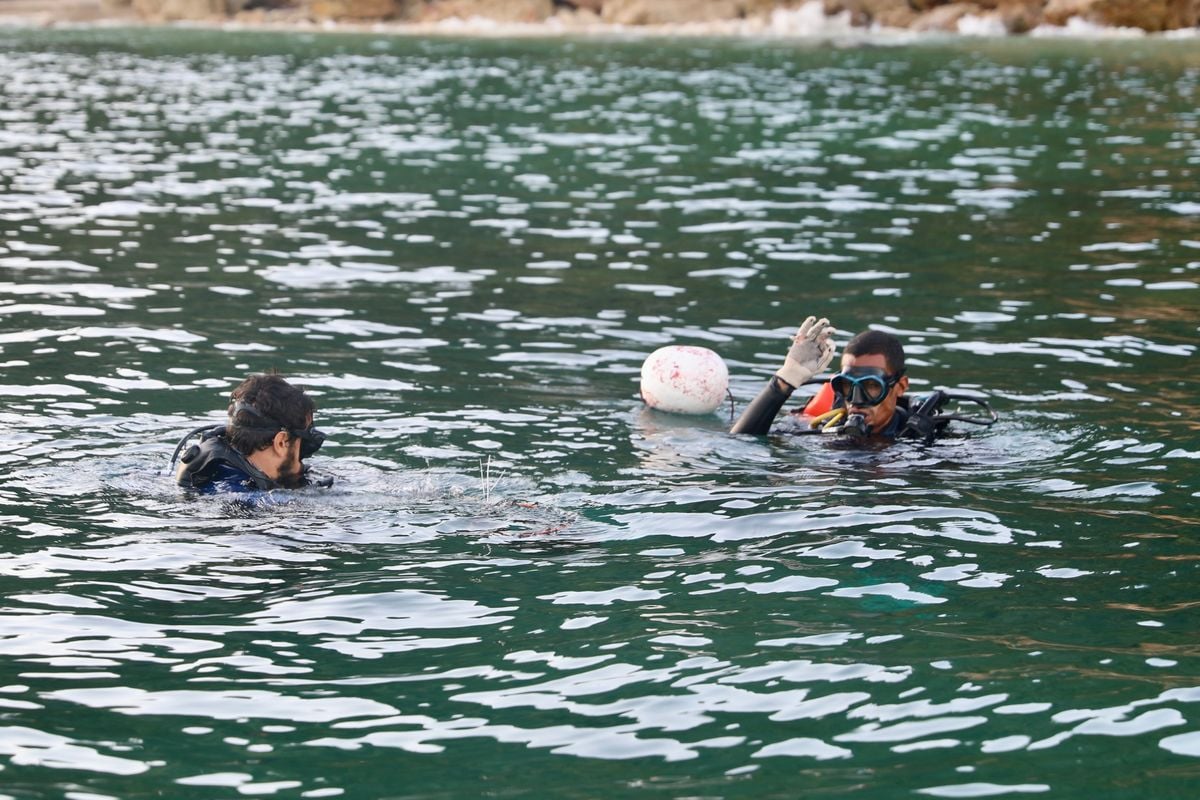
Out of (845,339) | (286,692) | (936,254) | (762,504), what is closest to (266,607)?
(286,692)

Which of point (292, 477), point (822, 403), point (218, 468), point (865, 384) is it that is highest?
point (865, 384)

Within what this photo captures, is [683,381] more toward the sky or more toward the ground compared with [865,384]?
more toward the ground

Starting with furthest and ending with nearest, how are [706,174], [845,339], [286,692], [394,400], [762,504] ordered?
1. [706,174]
2. [845,339]
3. [394,400]
4. [762,504]
5. [286,692]

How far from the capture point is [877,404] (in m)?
9.91

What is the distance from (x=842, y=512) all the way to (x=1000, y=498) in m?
1.00

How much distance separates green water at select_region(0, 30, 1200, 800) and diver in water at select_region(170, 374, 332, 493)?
21cm

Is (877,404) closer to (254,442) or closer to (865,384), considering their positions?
(865,384)

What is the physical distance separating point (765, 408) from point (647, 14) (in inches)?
2327

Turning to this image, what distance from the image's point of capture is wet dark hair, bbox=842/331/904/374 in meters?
9.78

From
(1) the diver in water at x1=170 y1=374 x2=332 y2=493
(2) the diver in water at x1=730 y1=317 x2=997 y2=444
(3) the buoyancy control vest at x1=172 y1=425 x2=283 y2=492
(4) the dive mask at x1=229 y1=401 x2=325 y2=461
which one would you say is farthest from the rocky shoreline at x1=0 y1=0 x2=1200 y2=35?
(3) the buoyancy control vest at x1=172 y1=425 x2=283 y2=492

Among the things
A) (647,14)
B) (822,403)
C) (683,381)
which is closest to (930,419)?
(822,403)

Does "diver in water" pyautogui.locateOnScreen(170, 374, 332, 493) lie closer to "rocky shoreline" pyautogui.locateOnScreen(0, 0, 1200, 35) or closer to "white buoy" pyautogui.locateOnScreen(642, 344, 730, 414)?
"white buoy" pyautogui.locateOnScreen(642, 344, 730, 414)

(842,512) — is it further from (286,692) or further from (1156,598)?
(286,692)

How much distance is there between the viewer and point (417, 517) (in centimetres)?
852
